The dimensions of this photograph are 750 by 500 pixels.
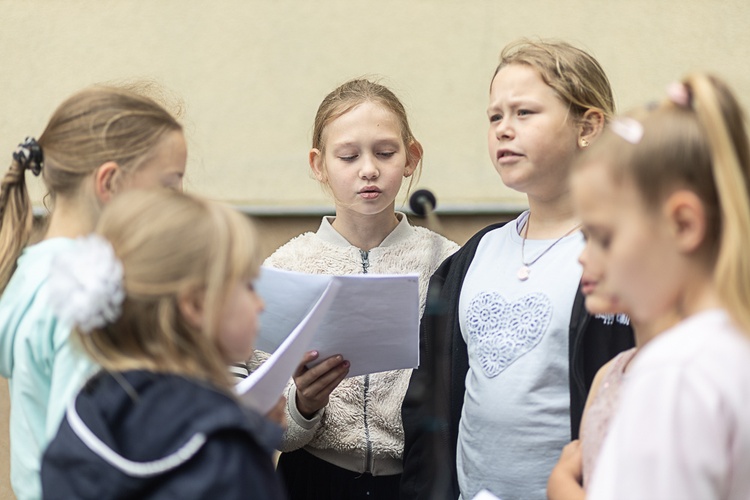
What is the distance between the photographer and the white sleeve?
4.44 feet

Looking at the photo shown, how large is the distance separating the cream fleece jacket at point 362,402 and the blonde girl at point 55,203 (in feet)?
2.47

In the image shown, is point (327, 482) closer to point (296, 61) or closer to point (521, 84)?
point (521, 84)

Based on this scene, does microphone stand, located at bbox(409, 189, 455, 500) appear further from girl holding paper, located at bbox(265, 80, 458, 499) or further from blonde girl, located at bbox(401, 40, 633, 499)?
girl holding paper, located at bbox(265, 80, 458, 499)

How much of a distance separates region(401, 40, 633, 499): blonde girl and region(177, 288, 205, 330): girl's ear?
0.93 metres

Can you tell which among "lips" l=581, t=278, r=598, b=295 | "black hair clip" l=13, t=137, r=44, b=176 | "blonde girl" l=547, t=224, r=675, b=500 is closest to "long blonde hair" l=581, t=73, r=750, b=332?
"blonde girl" l=547, t=224, r=675, b=500

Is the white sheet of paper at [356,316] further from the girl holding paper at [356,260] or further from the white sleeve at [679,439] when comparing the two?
the white sleeve at [679,439]

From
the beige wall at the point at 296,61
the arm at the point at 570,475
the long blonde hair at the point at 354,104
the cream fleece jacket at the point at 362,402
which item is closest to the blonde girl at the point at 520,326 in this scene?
the cream fleece jacket at the point at 362,402

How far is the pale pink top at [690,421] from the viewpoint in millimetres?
1355

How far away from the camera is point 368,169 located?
278 centimetres

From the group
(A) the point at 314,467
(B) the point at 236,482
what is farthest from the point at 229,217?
(A) the point at 314,467

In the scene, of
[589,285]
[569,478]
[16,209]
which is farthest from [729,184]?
[16,209]

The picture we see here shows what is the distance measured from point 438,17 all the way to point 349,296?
2.19m

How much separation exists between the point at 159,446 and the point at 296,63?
292 centimetres

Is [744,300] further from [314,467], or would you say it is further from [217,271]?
[314,467]
